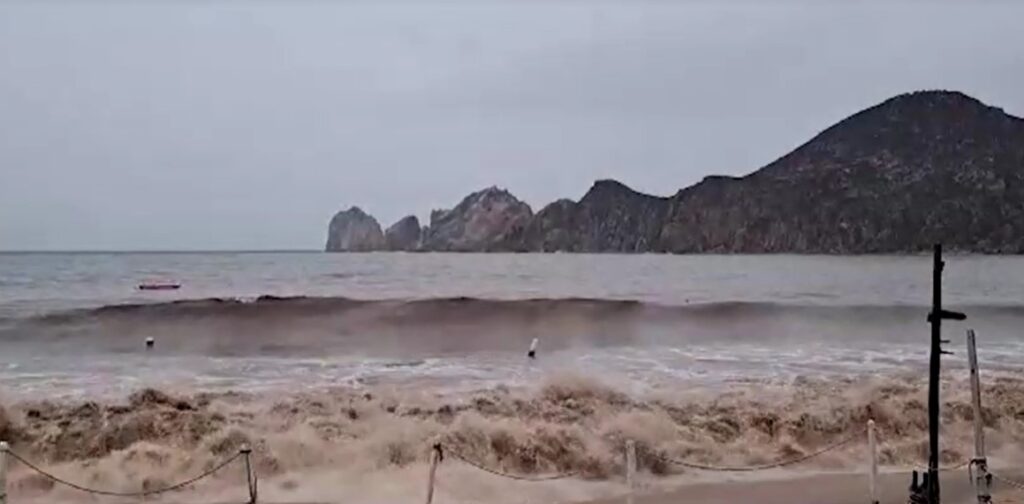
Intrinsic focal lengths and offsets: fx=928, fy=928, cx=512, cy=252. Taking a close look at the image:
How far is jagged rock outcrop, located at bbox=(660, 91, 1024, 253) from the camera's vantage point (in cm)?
10319

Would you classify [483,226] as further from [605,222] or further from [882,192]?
[882,192]

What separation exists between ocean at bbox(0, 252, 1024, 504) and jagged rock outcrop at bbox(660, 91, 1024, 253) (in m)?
71.8

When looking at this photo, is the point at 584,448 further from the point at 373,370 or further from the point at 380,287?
the point at 380,287

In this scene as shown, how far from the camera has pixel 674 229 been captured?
15000cm

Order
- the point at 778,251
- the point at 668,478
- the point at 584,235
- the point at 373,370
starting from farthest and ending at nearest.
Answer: the point at 584,235, the point at 778,251, the point at 373,370, the point at 668,478

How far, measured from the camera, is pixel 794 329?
29.8 m

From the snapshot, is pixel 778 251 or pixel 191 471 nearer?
pixel 191 471

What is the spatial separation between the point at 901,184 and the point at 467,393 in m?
99.7

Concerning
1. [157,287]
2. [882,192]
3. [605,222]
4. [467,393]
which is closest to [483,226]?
[605,222]

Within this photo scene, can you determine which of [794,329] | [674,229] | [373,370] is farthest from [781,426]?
[674,229]

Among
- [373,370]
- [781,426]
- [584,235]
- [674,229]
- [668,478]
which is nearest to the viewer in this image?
[668,478]

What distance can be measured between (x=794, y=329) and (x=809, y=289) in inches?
878

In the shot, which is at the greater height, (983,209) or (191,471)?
(983,209)

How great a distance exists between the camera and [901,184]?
104m
